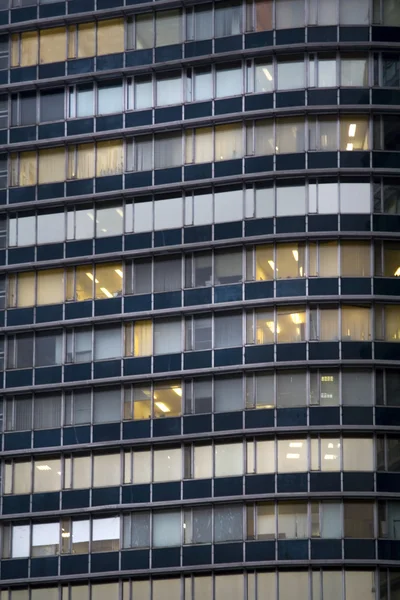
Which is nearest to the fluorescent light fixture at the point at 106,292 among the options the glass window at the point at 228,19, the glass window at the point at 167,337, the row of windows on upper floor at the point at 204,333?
the row of windows on upper floor at the point at 204,333

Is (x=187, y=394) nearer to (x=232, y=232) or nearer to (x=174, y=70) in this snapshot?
(x=232, y=232)

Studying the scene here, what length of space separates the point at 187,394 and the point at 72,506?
7812mm

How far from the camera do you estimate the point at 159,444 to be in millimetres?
90750

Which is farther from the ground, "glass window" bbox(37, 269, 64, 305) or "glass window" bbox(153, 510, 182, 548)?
"glass window" bbox(37, 269, 64, 305)

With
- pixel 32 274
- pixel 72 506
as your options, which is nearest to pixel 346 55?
pixel 32 274

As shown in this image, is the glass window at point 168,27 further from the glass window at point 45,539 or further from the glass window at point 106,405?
the glass window at point 45,539

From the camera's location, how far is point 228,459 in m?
89.6

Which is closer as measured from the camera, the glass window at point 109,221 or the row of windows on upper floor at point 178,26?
the row of windows on upper floor at point 178,26

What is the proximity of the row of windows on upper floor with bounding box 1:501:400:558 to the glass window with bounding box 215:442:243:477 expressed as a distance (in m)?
1.66

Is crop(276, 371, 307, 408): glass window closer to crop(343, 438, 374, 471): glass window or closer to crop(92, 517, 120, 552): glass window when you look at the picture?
crop(343, 438, 374, 471): glass window

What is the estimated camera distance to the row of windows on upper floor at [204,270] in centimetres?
9075

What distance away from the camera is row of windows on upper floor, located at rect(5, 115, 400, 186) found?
303 ft

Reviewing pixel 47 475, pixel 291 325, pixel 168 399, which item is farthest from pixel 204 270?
pixel 47 475

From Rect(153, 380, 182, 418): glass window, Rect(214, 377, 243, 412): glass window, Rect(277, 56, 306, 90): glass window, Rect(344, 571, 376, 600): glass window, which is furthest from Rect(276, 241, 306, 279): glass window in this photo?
Rect(344, 571, 376, 600): glass window
